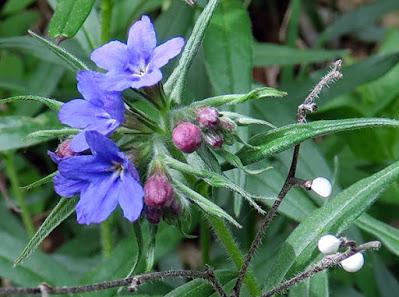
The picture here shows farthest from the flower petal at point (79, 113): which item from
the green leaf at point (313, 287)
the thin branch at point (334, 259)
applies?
the green leaf at point (313, 287)

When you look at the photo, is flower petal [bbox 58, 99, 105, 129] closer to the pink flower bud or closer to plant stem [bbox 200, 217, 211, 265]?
the pink flower bud

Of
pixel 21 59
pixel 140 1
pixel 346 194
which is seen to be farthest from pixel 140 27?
pixel 21 59

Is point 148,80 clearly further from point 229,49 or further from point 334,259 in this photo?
point 229,49

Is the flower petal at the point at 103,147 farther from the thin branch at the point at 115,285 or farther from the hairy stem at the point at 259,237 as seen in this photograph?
the hairy stem at the point at 259,237

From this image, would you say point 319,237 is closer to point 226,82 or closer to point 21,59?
point 226,82

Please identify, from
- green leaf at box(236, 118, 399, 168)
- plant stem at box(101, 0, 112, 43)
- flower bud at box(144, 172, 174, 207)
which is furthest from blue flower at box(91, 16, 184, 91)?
plant stem at box(101, 0, 112, 43)

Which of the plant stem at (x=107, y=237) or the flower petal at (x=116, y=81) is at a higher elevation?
the flower petal at (x=116, y=81)
